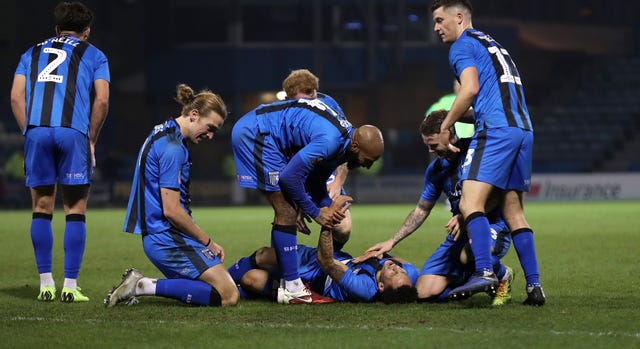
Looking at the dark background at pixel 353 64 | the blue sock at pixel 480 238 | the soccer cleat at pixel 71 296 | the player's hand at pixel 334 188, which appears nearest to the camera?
the blue sock at pixel 480 238

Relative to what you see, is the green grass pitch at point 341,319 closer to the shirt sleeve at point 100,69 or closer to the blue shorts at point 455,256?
the blue shorts at point 455,256

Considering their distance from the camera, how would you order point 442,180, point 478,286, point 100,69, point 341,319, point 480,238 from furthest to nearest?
point 100,69 < point 442,180 < point 480,238 < point 478,286 < point 341,319

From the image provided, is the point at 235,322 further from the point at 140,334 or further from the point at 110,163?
the point at 110,163

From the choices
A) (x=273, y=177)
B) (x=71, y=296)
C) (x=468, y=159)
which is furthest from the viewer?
(x=71, y=296)

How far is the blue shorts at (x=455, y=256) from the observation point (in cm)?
694

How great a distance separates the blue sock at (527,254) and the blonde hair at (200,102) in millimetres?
2024

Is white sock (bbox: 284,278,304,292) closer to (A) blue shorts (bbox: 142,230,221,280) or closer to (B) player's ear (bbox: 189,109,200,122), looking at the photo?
(A) blue shorts (bbox: 142,230,221,280)

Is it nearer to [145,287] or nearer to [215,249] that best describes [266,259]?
[215,249]

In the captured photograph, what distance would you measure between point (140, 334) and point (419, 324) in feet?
4.88

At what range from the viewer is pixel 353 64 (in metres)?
34.1

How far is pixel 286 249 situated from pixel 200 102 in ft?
3.57

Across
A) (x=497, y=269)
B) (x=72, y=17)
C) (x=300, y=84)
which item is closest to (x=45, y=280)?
(x=72, y=17)

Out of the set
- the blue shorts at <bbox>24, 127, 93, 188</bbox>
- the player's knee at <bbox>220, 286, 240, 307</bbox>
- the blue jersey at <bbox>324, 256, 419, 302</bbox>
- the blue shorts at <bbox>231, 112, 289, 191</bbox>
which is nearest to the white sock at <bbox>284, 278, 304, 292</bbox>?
the blue jersey at <bbox>324, 256, 419, 302</bbox>

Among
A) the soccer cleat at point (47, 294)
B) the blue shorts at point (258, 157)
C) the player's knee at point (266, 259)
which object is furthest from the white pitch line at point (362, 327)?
the blue shorts at point (258, 157)
